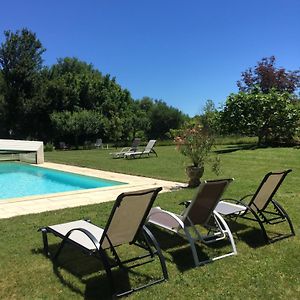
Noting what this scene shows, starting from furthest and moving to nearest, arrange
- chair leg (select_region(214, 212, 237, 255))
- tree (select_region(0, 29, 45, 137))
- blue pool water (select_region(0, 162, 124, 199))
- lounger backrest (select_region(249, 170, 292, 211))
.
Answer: tree (select_region(0, 29, 45, 137)) < blue pool water (select_region(0, 162, 124, 199)) < lounger backrest (select_region(249, 170, 292, 211)) < chair leg (select_region(214, 212, 237, 255))

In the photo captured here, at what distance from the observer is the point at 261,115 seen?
23.0 metres

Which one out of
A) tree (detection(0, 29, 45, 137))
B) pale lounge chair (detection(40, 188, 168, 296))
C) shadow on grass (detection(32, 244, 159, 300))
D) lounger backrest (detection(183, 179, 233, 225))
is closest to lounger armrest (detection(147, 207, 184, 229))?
lounger backrest (detection(183, 179, 233, 225))

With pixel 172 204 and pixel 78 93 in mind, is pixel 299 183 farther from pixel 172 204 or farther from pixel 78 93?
pixel 78 93

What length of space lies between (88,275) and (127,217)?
0.78m

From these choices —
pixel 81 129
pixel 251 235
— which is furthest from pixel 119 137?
pixel 251 235

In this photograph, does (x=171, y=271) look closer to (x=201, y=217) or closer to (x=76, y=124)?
(x=201, y=217)

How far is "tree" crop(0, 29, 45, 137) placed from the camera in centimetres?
3348

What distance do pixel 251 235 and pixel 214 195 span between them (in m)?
1.21

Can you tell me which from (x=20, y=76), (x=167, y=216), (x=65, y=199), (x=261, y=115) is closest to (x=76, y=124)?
(x=20, y=76)

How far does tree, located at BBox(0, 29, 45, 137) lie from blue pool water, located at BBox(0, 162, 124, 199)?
60.3ft

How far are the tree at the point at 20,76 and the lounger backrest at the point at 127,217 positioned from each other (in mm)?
31478

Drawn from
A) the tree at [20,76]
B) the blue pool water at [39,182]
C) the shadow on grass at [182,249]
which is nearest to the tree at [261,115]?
the blue pool water at [39,182]

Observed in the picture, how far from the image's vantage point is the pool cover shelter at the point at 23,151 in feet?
59.0

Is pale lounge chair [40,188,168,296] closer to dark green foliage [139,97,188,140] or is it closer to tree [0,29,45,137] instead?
tree [0,29,45,137]
